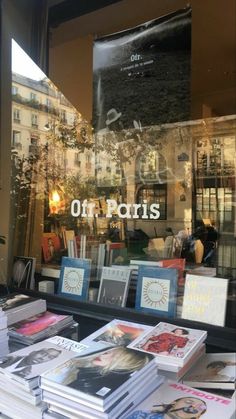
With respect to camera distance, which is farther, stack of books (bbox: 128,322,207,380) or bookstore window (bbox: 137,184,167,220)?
bookstore window (bbox: 137,184,167,220)

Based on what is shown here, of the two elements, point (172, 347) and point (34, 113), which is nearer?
point (172, 347)

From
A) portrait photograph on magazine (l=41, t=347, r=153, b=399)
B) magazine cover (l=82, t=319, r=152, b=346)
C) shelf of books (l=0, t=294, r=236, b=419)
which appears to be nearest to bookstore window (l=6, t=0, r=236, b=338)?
magazine cover (l=82, t=319, r=152, b=346)

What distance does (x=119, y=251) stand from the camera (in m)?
2.44

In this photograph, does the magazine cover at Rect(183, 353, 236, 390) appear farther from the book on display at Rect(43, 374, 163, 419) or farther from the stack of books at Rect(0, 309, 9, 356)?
the stack of books at Rect(0, 309, 9, 356)

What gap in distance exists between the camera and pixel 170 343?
4.31 feet

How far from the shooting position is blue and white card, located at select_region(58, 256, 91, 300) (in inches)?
93.8

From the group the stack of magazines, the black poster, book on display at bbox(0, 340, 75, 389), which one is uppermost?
the black poster

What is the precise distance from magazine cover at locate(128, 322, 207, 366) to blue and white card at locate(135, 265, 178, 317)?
582 mm

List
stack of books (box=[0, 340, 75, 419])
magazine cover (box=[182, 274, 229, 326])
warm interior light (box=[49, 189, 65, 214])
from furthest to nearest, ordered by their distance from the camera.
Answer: warm interior light (box=[49, 189, 65, 214]), magazine cover (box=[182, 274, 229, 326]), stack of books (box=[0, 340, 75, 419])

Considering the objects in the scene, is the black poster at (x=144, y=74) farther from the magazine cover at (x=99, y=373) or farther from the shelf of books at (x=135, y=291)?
the magazine cover at (x=99, y=373)

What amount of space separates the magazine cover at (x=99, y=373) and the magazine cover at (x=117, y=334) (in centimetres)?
18

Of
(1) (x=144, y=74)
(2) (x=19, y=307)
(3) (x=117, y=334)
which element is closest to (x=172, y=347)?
(3) (x=117, y=334)

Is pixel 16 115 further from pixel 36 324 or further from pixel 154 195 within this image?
pixel 36 324

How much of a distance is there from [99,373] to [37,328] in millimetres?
645
